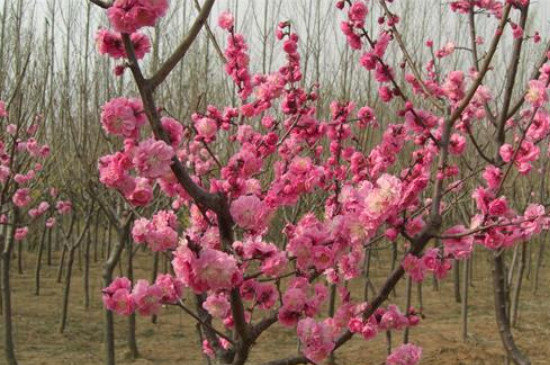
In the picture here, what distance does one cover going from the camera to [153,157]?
1.38m

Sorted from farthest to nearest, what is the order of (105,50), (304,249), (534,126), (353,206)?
(534,126), (353,206), (304,249), (105,50)

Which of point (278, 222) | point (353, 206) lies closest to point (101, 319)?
point (278, 222)

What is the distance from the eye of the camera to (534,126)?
2408mm

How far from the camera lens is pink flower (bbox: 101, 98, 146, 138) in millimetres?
1427

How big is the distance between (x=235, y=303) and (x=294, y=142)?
4.64 ft

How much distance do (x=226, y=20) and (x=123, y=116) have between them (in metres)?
1.08

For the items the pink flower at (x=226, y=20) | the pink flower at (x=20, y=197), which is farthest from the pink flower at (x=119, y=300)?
the pink flower at (x=20, y=197)

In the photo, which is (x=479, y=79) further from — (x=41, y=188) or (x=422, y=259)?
(x=41, y=188)

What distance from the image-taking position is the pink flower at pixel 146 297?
172 centimetres

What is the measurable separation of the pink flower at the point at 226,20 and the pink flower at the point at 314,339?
1195 mm

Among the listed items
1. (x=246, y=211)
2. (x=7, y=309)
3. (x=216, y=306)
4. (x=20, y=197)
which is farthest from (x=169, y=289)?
(x=20, y=197)

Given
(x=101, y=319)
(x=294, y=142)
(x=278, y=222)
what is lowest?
(x=101, y=319)

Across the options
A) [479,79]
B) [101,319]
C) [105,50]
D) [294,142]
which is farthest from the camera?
[101,319]

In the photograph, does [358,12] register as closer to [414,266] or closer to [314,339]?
[414,266]
